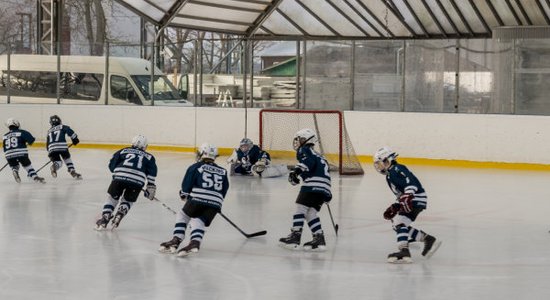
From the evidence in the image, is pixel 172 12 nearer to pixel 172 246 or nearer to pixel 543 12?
pixel 543 12

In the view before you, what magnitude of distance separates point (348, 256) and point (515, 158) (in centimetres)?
943

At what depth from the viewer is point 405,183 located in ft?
27.1

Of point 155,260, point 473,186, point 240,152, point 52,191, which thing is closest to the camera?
point 155,260

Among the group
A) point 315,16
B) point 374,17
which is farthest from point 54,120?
point 374,17

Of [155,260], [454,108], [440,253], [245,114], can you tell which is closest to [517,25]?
[454,108]

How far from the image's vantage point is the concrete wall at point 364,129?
57.6ft

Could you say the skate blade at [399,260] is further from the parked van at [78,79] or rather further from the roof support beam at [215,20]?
the roof support beam at [215,20]

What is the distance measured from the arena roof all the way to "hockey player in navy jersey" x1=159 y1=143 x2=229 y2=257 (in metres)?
13.8

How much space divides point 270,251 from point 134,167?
175 centimetres

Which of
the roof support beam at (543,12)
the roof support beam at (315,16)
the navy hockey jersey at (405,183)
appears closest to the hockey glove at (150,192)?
the navy hockey jersey at (405,183)

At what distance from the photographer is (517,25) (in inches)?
854

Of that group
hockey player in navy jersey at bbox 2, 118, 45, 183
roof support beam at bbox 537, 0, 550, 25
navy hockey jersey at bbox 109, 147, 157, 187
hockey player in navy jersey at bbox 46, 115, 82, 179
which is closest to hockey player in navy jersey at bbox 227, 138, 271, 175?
hockey player in navy jersey at bbox 46, 115, 82, 179

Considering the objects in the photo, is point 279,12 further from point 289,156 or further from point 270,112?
point 289,156

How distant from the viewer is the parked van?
71.8 feet
